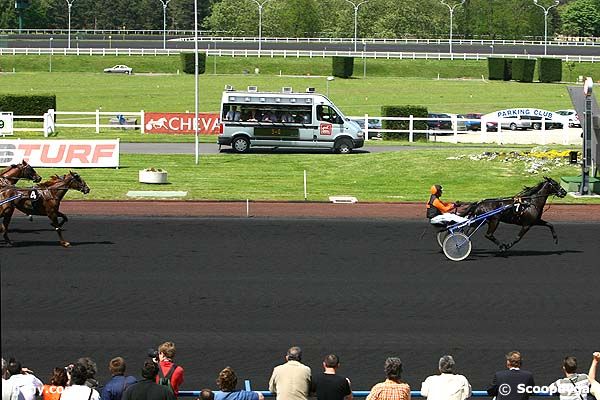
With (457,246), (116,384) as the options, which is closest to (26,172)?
(457,246)

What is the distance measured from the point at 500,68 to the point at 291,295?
7706 centimetres

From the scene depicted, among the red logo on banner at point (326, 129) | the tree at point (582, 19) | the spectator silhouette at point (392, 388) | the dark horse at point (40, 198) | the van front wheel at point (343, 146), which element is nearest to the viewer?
the spectator silhouette at point (392, 388)

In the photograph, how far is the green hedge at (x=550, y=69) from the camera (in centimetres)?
9250

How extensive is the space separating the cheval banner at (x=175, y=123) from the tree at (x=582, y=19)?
10296cm

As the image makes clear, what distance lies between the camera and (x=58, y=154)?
1437 inches

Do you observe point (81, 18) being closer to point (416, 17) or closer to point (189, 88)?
point (416, 17)

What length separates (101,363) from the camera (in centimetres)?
1438

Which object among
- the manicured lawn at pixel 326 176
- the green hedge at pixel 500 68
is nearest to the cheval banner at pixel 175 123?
the manicured lawn at pixel 326 176

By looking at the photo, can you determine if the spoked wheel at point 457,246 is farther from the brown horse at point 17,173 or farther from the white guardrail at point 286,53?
the white guardrail at point 286,53

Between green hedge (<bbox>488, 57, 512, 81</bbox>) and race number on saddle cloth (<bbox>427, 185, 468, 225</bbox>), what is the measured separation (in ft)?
238

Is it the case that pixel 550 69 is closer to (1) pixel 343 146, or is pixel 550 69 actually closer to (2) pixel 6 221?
(1) pixel 343 146

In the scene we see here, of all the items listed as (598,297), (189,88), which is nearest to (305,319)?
(598,297)

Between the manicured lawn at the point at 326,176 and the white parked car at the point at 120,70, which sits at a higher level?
the white parked car at the point at 120,70

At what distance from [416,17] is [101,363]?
11595 cm
